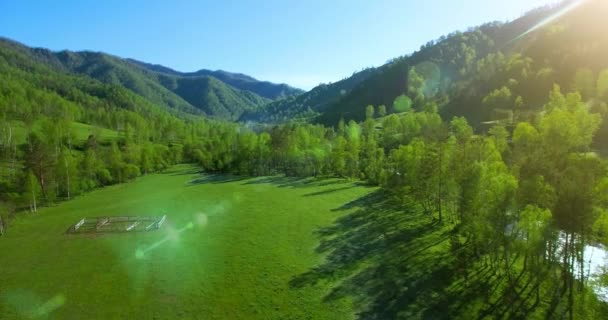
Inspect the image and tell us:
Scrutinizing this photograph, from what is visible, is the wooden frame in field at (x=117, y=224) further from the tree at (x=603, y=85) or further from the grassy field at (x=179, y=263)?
the tree at (x=603, y=85)

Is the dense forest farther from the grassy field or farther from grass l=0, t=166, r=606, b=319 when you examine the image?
the grassy field

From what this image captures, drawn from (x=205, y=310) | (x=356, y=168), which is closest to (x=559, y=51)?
(x=356, y=168)

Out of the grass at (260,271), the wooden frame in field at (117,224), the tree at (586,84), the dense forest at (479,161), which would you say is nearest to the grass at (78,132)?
the dense forest at (479,161)

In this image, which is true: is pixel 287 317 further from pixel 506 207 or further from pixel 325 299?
pixel 506 207

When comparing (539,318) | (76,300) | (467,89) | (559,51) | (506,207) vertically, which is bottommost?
(539,318)

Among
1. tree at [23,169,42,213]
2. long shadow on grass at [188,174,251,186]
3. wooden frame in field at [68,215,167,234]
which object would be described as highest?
tree at [23,169,42,213]

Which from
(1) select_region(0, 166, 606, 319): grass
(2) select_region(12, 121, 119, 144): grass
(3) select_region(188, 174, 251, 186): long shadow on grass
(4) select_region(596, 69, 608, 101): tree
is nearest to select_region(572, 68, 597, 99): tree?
(4) select_region(596, 69, 608, 101): tree
